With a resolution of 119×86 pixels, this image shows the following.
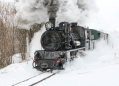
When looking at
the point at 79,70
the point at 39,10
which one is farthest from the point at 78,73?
the point at 39,10

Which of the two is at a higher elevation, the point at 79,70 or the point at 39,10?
the point at 39,10

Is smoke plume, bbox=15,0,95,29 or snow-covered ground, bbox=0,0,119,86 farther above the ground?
smoke plume, bbox=15,0,95,29

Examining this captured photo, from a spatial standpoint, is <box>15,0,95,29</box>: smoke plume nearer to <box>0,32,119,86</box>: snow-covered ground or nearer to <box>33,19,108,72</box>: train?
<box>33,19,108,72</box>: train

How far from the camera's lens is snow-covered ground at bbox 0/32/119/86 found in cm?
502

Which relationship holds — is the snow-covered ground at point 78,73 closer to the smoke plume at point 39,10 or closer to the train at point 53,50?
the train at point 53,50

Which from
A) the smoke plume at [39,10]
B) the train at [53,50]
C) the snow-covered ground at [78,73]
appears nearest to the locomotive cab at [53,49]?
the train at [53,50]

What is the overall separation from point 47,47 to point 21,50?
904 cm

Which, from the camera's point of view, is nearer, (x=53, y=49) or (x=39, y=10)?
(x=53, y=49)

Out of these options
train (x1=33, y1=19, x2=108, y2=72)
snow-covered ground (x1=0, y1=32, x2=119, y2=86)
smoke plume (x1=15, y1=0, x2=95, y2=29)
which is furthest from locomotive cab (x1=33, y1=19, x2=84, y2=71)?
smoke plume (x1=15, y1=0, x2=95, y2=29)

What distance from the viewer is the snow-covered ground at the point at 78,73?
16.5 feet

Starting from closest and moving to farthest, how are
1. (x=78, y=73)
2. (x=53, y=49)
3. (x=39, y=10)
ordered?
1. (x=78, y=73)
2. (x=53, y=49)
3. (x=39, y=10)

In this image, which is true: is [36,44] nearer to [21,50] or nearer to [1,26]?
[21,50]

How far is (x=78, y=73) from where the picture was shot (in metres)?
6.63

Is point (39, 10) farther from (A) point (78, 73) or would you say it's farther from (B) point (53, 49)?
(A) point (78, 73)
